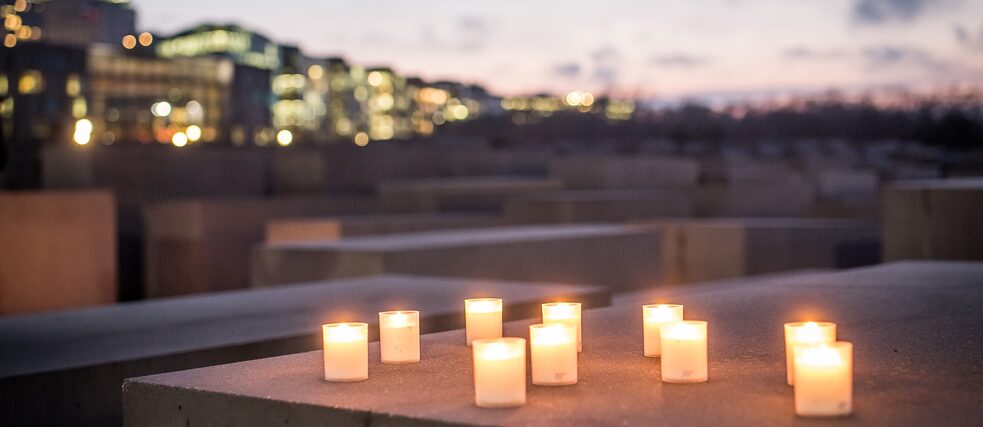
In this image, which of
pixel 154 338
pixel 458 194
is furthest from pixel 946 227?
pixel 458 194

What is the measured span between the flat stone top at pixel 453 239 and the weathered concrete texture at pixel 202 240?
5.93 metres

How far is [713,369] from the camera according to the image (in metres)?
4.03

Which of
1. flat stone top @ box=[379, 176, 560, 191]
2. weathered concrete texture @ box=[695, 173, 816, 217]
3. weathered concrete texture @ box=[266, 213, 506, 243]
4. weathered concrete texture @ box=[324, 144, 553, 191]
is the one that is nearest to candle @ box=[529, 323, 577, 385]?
weathered concrete texture @ box=[266, 213, 506, 243]

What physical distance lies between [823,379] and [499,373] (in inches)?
32.0

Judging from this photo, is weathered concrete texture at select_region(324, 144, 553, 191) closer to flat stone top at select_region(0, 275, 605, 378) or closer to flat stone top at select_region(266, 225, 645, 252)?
flat stone top at select_region(266, 225, 645, 252)

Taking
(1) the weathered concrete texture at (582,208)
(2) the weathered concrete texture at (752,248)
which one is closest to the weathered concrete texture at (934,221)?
(2) the weathered concrete texture at (752,248)

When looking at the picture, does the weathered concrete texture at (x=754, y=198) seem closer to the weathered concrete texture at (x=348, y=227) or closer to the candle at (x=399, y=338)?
the weathered concrete texture at (x=348, y=227)

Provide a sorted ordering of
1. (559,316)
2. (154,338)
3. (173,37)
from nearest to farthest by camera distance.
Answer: (559,316) → (154,338) → (173,37)

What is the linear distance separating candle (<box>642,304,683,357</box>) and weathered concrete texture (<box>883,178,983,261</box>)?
6.59 metres

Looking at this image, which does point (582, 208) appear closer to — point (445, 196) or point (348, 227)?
point (445, 196)

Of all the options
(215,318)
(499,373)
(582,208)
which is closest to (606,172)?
(582,208)

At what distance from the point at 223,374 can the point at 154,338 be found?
2.67m

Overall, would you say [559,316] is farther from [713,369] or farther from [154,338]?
[154,338]

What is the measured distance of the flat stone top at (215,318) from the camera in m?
6.23
